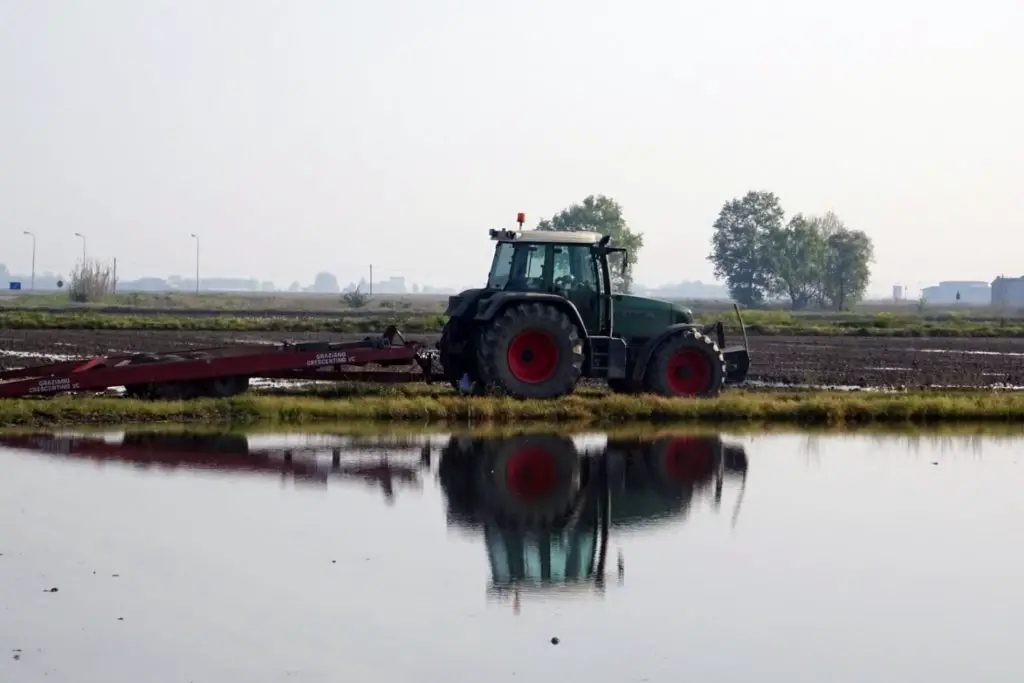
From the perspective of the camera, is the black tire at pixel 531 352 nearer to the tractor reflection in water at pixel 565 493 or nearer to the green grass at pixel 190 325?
the tractor reflection in water at pixel 565 493

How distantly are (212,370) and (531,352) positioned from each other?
14.7 ft

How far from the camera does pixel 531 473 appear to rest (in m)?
15.1

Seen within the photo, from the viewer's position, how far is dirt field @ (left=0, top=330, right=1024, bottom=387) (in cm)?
2825

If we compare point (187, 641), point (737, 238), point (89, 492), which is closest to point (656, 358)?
point (89, 492)

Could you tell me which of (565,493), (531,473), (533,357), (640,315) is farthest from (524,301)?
(565,493)

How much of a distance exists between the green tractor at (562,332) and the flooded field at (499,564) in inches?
165

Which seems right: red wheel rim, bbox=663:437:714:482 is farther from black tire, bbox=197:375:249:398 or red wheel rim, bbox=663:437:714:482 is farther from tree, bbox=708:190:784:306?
tree, bbox=708:190:784:306

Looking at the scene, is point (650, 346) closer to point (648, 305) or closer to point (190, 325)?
point (648, 305)

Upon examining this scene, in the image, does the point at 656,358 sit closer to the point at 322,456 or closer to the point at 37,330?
the point at 322,456

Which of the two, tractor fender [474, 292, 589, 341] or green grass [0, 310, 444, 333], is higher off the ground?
tractor fender [474, 292, 589, 341]

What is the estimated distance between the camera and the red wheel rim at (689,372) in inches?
863

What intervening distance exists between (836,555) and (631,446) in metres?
6.44

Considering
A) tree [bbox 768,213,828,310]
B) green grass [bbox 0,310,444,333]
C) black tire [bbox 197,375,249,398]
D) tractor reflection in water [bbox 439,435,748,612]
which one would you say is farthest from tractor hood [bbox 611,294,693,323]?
tree [bbox 768,213,828,310]

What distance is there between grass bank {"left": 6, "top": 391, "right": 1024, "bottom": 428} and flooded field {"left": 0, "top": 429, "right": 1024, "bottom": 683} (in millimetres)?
1832
